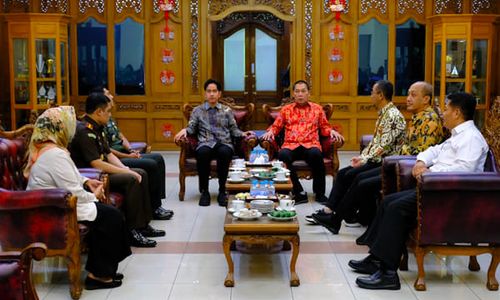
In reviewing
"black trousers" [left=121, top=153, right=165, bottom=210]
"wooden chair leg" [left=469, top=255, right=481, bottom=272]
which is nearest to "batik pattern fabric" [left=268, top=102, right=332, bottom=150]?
"black trousers" [left=121, top=153, right=165, bottom=210]

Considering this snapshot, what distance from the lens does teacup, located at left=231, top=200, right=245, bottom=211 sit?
14.6 feet

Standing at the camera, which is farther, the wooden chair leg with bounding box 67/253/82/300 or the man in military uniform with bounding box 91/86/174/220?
the man in military uniform with bounding box 91/86/174/220

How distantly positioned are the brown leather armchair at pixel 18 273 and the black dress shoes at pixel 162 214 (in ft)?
10.6

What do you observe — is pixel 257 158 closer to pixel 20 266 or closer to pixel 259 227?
pixel 259 227

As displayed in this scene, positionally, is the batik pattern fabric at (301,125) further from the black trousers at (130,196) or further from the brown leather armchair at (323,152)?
the black trousers at (130,196)

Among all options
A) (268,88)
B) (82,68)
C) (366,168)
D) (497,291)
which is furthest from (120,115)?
(497,291)

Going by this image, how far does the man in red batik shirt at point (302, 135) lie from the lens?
6.69m

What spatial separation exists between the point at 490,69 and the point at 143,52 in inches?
195

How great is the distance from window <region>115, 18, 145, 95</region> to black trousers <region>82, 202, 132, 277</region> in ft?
20.0

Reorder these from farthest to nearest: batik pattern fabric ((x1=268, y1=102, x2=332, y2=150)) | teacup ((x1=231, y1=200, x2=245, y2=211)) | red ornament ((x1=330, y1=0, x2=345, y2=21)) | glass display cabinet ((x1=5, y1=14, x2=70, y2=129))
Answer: red ornament ((x1=330, y1=0, x2=345, y2=21)), glass display cabinet ((x1=5, y1=14, x2=70, y2=129)), batik pattern fabric ((x1=268, y1=102, x2=332, y2=150)), teacup ((x1=231, y1=200, x2=245, y2=211))

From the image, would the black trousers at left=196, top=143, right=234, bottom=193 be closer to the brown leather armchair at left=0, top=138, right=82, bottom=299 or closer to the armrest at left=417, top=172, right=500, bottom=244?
the brown leather armchair at left=0, top=138, right=82, bottom=299

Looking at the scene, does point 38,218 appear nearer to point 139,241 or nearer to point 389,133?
point 139,241

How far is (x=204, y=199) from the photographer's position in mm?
6684

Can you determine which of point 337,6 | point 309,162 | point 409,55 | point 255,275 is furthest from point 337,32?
point 255,275
